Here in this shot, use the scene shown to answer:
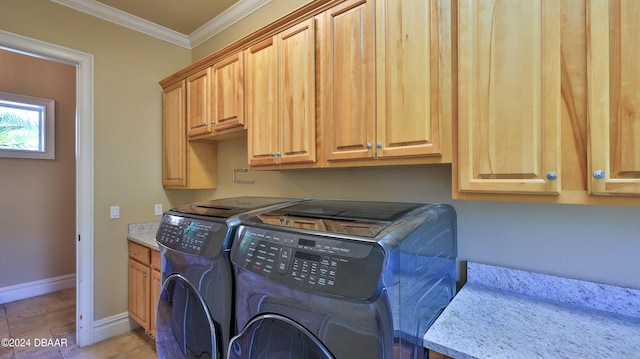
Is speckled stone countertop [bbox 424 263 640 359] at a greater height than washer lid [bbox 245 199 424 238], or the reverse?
washer lid [bbox 245 199 424 238]

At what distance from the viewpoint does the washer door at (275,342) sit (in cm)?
90

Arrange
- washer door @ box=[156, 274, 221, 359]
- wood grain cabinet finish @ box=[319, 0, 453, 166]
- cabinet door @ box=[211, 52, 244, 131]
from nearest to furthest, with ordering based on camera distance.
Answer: wood grain cabinet finish @ box=[319, 0, 453, 166]
washer door @ box=[156, 274, 221, 359]
cabinet door @ box=[211, 52, 244, 131]

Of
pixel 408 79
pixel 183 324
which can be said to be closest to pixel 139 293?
pixel 183 324

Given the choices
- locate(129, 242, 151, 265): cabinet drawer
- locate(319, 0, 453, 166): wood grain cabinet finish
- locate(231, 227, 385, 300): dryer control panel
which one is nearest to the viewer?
locate(231, 227, 385, 300): dryer control panel

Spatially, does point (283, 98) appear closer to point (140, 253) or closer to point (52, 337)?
point (140, 253)

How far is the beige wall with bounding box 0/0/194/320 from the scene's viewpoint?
7.86 feet

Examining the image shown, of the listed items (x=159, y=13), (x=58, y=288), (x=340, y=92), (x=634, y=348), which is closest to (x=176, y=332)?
(x=340, y=92)

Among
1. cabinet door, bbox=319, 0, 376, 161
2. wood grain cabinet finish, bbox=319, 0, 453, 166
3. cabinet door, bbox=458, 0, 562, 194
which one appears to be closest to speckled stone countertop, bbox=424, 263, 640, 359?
cabinet door, bbox=458, 0, 562, 194

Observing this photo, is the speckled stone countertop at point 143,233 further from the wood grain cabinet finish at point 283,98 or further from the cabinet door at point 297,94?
the cabinet door at point 297,94

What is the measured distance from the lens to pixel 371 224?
3.17ft

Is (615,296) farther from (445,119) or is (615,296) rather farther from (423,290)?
(445,119)

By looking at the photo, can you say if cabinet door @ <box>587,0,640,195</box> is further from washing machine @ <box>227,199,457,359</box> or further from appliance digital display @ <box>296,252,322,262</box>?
appliance digital display @ <box>296,252,322,262</box>

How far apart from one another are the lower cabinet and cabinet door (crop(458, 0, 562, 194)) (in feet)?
7.46

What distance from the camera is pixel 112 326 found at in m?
2.54
